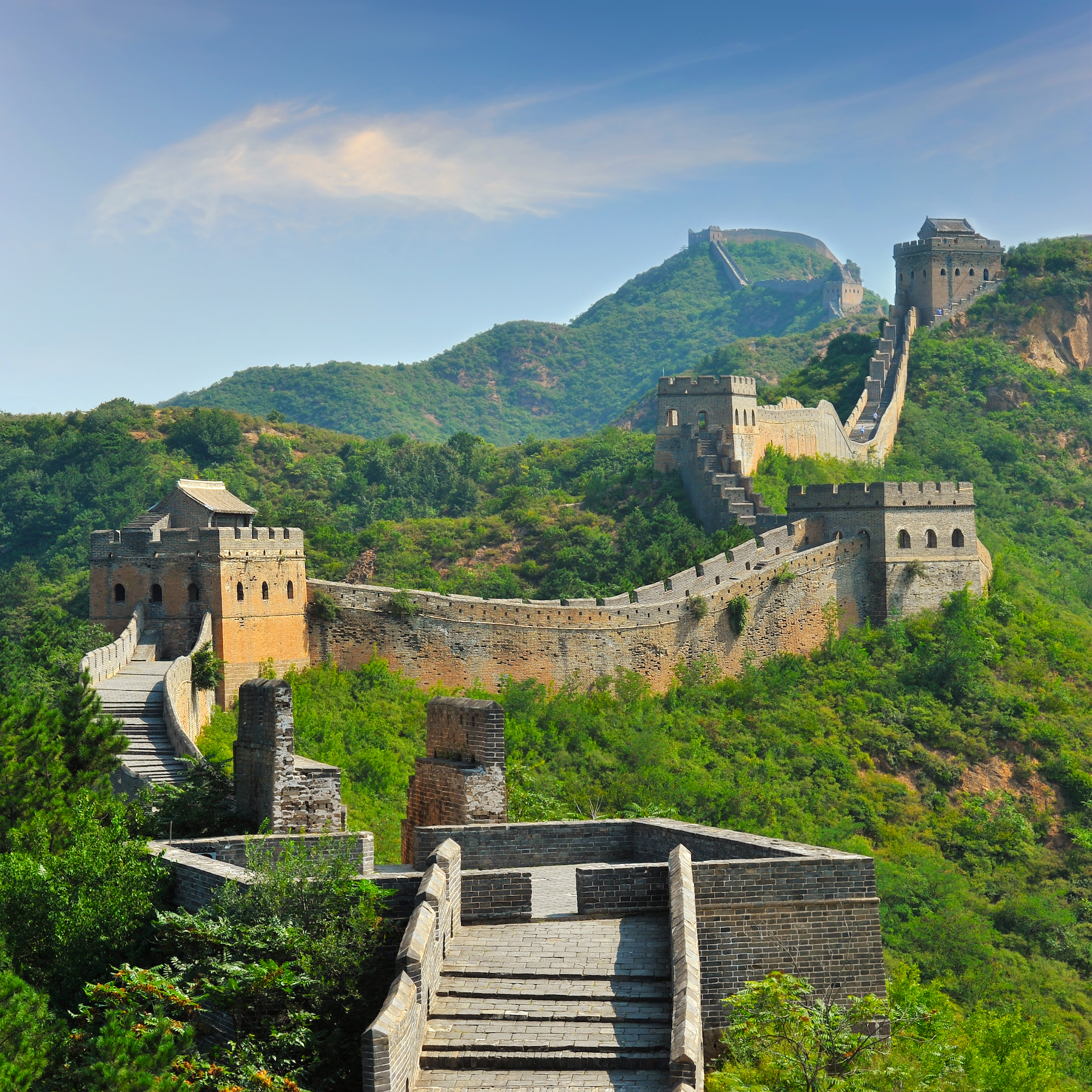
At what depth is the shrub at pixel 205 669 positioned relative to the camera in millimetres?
25219

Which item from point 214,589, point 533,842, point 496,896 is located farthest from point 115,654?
point 496,896

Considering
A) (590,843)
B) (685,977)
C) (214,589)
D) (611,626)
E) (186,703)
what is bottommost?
(685,977)

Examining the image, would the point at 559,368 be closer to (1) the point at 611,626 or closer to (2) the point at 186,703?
(1) the point at 611,626

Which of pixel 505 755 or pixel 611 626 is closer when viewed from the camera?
pixel 505 755

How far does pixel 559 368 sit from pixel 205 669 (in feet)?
383

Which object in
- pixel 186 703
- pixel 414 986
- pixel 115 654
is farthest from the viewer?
pixel 115 654

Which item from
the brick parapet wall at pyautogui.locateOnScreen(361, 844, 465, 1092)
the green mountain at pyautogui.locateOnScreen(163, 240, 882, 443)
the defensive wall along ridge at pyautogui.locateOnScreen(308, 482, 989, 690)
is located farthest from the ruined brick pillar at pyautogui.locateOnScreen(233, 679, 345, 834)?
the green mountain at pyautogui.locateOnScreen(163, 240, 882, 443)

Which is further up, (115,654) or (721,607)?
(721,607)

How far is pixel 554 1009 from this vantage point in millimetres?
9602

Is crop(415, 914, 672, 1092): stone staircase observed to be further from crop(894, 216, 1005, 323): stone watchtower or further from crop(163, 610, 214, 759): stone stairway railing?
crop(894, 216, 1005, 323): stone watchtower

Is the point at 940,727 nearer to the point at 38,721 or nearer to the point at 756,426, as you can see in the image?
the point at 756,426

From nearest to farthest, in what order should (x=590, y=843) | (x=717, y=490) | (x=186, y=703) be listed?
1. (x=590, y=843)
2. (x=186, y=703)
3. (x=717, y=490)

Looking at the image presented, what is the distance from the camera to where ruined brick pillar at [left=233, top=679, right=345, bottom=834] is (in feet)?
45.7

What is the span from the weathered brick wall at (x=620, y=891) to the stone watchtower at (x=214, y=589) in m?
16.0
